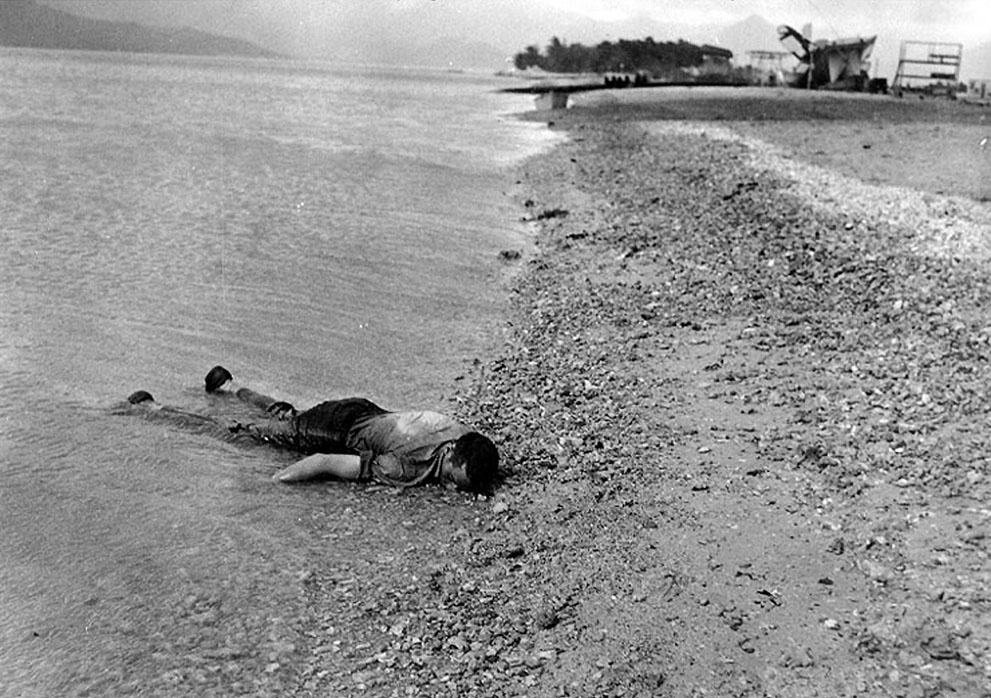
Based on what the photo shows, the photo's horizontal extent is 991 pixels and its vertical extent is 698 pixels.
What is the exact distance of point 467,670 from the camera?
16.2 ft

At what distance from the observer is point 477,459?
6.89m

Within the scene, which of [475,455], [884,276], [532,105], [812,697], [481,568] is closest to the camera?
[812,697]

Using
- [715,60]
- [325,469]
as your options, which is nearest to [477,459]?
[325,469]

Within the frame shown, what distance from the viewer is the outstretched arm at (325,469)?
718 centimetres

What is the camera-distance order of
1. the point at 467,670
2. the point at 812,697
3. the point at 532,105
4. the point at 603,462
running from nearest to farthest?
the point at 812,697
the point at 467,670
the point at 603,462
the point at 532,105

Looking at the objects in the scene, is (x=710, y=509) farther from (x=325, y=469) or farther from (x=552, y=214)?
(x=552, y=214)

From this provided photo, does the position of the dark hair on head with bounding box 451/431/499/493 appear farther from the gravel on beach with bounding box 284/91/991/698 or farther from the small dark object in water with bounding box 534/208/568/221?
the small dark object in water with bounding box 534/208/568/221

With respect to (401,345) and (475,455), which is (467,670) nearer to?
(475,455)

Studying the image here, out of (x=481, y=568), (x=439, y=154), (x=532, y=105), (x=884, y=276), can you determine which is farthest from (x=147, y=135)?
(x=532, y=105)

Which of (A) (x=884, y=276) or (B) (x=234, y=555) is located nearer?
(B) (x=234, y=555)

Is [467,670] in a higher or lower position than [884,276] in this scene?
lower

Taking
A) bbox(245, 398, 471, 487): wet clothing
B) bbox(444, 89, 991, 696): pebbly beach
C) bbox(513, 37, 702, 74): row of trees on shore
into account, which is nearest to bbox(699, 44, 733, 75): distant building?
bbox(513, 37, 702, 74): row of trees on shore

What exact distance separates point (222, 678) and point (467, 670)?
1288 mm

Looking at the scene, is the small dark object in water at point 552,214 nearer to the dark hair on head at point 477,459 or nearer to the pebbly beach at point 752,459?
the pebbly beach at point 752,459
